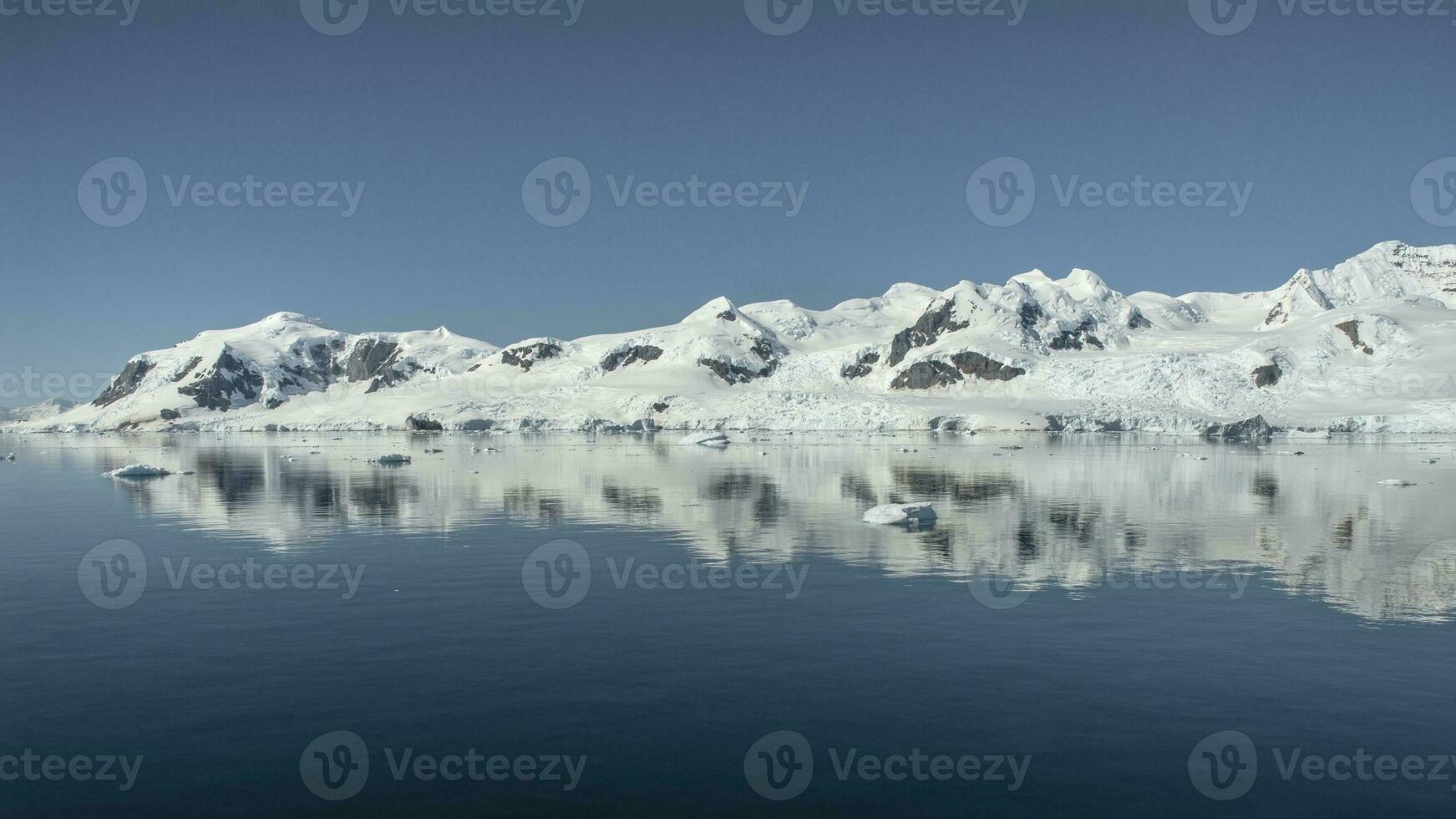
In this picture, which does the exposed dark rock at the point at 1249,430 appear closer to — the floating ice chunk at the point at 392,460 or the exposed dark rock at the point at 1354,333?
the exposed dark rock at the point at 1354,333

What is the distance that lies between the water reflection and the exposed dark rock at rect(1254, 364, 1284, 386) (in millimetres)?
95086

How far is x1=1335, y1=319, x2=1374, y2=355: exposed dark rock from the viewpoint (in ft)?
610

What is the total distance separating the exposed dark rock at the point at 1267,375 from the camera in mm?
176750

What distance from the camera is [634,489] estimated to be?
55.4 meters

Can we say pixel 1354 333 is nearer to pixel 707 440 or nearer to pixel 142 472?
pixel 707 440

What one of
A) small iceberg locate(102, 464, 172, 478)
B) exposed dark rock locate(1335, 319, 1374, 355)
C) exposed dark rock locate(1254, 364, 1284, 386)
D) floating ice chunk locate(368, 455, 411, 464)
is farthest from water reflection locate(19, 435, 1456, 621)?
exposed dark rock locate(1335, 319, 1374, 355)

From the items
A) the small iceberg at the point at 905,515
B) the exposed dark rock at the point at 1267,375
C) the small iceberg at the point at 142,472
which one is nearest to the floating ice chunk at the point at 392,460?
the small iceberg at the point at 142,472

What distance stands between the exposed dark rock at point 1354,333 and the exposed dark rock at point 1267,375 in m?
21.0

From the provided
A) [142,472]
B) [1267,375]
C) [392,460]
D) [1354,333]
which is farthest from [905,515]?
[1354,333]

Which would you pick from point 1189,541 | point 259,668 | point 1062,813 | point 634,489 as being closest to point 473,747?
point 259,668

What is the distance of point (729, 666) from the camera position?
17953 mm

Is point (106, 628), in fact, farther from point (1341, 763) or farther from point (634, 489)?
point (634, 489)

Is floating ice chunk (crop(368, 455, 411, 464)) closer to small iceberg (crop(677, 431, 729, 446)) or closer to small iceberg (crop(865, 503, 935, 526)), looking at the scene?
small iceberg (crop(677, 431, 729, 446))

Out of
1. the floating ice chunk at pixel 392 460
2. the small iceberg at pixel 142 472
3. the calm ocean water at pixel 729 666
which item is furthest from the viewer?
the floating ice chunk at pixel 392 460
